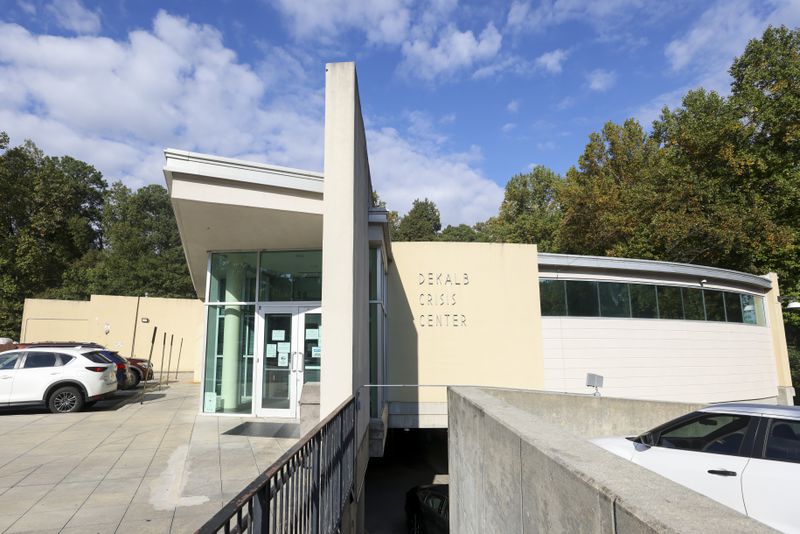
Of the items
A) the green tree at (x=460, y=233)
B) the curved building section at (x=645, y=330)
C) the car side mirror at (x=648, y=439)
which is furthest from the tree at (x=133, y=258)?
the car side mirror at (x=648, y=439)

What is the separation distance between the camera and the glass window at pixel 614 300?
1527 centimetres

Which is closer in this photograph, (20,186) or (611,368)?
(611,368)

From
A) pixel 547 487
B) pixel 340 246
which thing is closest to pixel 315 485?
pixel 547 487

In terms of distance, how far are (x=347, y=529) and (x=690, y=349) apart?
14853mm

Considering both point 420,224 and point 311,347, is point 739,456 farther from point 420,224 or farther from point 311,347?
point 420,224

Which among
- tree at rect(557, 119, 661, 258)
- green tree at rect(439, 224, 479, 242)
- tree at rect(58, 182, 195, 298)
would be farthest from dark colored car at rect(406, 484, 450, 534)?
green tree at rect(439, 224, 479, 242)

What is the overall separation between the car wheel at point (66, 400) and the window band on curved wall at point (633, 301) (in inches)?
496

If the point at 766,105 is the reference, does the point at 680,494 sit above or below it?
below

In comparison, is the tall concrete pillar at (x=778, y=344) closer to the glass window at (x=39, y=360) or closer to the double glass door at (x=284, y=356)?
the double glass door at (x=284, y=356)

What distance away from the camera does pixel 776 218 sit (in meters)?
25.4

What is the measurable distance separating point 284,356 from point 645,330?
11661 millimetres

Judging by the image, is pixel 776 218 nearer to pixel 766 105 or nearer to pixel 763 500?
pixel 766 105

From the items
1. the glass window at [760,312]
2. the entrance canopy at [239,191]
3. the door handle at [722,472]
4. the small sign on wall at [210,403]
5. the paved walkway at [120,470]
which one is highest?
the entrance canopy at [239,191]

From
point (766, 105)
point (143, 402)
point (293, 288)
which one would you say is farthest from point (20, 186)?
point (766, 105)
